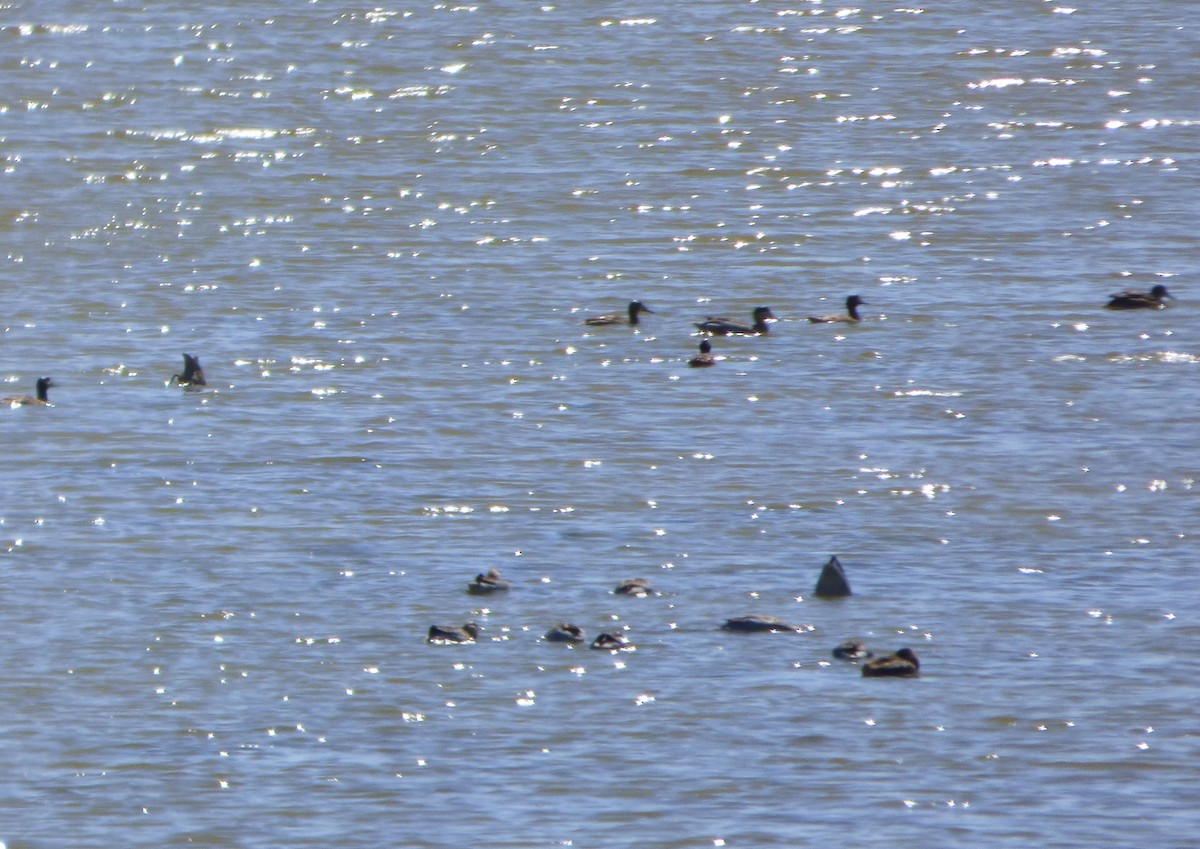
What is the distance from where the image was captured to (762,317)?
32750mm

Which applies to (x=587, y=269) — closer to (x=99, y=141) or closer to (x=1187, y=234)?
(x=1187, y=234)

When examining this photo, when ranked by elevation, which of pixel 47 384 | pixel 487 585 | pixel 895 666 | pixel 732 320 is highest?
pixel 47 384

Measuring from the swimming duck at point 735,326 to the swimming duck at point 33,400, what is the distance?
791 cm

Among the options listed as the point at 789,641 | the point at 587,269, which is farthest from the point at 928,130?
the point at 789,641

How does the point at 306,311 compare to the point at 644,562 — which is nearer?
the point at 644,562

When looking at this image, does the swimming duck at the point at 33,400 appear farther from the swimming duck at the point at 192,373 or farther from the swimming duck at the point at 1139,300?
the swimming duck at the point at 1139,300

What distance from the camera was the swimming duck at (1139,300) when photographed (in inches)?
1302

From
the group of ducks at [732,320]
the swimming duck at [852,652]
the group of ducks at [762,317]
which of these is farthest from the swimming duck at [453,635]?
the group of ducks at [762,317]

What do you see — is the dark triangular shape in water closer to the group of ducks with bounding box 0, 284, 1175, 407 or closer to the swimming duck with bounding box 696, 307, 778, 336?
the group of ducks with bounding box 0, 284, 1175, 407

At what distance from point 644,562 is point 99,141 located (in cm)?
2801

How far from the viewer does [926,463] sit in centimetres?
2609

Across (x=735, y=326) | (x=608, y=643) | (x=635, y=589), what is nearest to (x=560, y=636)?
(x=608, y=643)

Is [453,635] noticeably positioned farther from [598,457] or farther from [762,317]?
[762,317]

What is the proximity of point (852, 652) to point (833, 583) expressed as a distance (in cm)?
170
